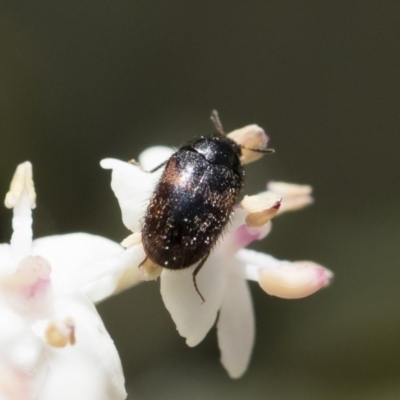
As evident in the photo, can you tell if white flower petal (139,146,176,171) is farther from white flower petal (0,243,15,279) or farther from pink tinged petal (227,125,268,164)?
white flower petal (0,243,15,279)

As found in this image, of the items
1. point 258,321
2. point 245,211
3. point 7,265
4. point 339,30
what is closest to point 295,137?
point 339,30

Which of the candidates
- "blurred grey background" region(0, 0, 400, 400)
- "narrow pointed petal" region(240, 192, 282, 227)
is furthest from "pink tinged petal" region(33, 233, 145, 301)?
"blurred grey background" region(0, 0, 400, 400)

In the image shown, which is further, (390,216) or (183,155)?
(390,216)

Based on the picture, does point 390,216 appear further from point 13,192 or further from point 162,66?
point 13,192

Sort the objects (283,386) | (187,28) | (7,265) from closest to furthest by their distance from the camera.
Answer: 1. (7,265)
2. (283,386)
3. (187,28)

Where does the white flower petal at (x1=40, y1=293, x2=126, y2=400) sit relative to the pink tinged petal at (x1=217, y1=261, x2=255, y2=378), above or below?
above

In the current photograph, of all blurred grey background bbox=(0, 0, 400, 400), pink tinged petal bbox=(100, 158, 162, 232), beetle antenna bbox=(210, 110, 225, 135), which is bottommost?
blurred grey background bbox=(0, 0, 400, 400)
